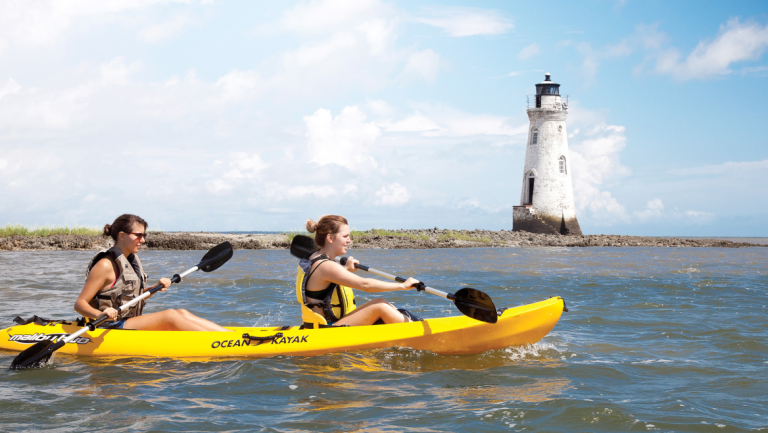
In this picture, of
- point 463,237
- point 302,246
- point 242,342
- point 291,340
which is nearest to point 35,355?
point 242,342

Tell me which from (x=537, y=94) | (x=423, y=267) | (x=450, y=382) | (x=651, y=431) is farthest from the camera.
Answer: (x=537, y=94)

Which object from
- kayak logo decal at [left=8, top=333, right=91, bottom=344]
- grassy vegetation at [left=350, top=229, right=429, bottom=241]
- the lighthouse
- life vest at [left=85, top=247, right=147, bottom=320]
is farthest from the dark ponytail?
the lighthouse

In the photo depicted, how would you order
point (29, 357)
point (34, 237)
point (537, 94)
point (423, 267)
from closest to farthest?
point (29, 357)
point (423, 267)
point (34, 237)
point (537, 94)

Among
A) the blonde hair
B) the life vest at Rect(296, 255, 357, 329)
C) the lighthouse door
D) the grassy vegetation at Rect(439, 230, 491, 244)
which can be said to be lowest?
the life vest at Rect(296, 255, 357, 329)

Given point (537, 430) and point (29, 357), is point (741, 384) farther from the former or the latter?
point (29, 357)

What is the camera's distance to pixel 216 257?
7.03 metres

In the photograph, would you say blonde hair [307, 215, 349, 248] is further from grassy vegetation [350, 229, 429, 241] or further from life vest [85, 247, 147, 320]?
grassy vegetation [350, 229, 429, 241]

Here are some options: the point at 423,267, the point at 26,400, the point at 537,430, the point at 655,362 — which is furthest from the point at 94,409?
the point at 423,267

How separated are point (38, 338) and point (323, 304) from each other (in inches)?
109

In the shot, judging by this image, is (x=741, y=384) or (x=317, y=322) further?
(x=317, y=322)

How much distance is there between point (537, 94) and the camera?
30.8 meters

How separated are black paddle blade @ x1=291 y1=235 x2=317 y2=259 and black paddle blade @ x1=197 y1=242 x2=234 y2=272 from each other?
1478mm

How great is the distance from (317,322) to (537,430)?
2369mm

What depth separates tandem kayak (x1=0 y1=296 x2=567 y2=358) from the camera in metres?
5.35
